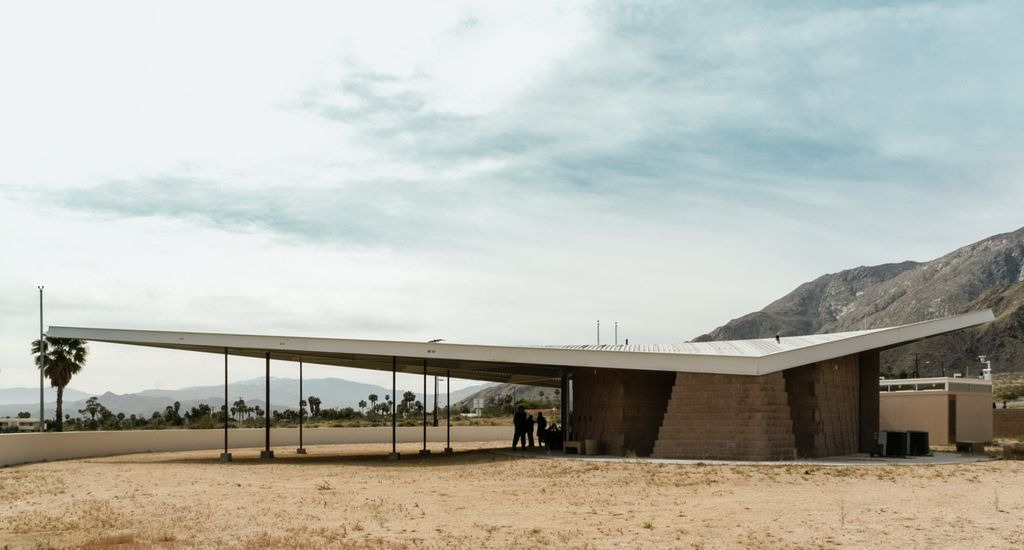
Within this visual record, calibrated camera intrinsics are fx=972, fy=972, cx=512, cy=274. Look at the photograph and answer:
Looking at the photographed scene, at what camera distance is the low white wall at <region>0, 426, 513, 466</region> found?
1143 inches

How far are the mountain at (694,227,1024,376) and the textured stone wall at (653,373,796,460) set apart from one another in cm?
9271

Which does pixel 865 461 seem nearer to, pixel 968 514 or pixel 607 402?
pixel 607 402

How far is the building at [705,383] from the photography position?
2130 cm

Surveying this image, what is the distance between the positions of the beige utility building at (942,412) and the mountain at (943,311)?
246 ft

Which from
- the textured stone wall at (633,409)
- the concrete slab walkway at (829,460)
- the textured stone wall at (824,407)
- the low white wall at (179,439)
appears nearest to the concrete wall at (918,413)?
the concrete slab walkway at (829,460)

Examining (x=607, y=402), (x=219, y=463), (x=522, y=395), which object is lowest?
(x=522, y=395)

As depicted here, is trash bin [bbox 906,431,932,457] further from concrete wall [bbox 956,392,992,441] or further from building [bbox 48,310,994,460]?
concrete wall [bbox 956,392,992,441]

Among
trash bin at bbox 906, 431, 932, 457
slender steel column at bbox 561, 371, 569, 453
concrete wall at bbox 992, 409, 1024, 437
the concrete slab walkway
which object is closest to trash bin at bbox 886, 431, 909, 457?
the concrete slab walkway

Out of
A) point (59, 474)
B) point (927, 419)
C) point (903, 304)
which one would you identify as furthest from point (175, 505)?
point (903, 304)

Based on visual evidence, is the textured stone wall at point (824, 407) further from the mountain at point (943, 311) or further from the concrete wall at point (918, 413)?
the mountain at point (943, 311)

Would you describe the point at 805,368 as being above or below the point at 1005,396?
above

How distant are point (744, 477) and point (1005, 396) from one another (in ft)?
191

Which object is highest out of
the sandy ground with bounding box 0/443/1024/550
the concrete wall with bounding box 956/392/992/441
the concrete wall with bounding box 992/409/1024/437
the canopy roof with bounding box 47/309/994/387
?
the canopy roof with bounding box 47/309/994/387

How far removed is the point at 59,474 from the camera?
23.7 m
